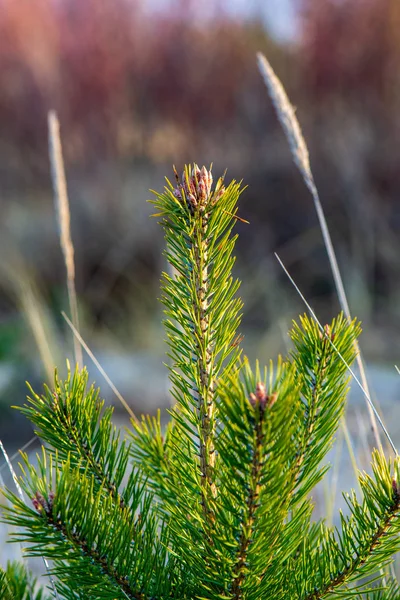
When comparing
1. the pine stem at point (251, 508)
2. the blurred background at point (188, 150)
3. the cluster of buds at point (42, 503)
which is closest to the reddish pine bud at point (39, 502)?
the cluster of buds at point (42, 503)

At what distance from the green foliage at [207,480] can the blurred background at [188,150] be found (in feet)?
7.02

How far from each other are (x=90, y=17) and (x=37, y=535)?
415 cm

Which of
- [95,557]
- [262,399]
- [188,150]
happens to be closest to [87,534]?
[95,557]

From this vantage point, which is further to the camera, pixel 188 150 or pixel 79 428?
pixel 188 150

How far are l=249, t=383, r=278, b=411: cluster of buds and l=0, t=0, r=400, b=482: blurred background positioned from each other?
2264 mm

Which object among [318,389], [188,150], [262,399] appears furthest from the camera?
[188,150]

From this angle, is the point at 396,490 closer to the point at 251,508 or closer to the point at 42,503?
the point at 251,508

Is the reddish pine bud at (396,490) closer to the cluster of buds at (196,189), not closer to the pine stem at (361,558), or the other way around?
the pine stem at (361,558)

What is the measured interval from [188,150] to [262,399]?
384 cm

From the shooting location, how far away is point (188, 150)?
4.00 metres

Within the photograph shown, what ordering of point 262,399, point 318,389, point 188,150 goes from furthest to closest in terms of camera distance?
point 188,150
point 318,389
point 262,399

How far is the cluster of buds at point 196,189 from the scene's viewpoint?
35cm

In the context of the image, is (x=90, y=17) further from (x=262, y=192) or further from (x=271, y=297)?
(x=271, y=297)

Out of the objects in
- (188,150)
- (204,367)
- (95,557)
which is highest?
(188,150)
